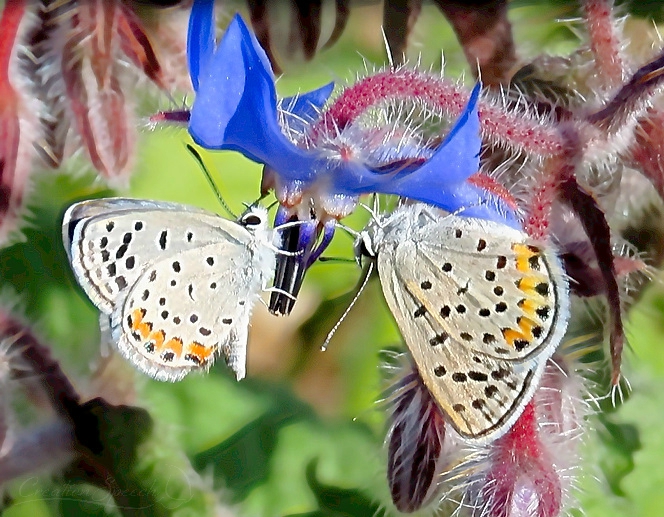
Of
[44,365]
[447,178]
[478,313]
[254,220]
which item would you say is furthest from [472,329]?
[44,365]

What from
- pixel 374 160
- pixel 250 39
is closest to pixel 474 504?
pixel 374 160

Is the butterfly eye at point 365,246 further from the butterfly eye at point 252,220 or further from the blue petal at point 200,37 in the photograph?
the blue petal at point 200,37

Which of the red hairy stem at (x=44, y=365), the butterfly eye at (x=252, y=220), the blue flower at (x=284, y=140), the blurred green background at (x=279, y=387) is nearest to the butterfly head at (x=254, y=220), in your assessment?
the butterfly eye at (x=252, y=220)

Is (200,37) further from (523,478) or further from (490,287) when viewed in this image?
(523,478)

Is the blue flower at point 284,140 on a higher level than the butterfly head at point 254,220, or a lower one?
higher

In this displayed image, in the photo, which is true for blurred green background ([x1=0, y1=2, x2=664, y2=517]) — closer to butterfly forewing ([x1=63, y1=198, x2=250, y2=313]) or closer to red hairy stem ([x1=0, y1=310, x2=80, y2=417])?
red hairy stem ([x1=0, y1=310, x2=80, y2=417])

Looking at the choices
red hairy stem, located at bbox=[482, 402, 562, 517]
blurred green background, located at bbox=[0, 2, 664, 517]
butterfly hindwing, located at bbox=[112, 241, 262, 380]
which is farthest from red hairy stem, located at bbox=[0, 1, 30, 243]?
red hairy stem, located at bbox=[482, 402, 562, 517]

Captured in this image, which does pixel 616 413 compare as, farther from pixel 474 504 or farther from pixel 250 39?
pixel 250 39
